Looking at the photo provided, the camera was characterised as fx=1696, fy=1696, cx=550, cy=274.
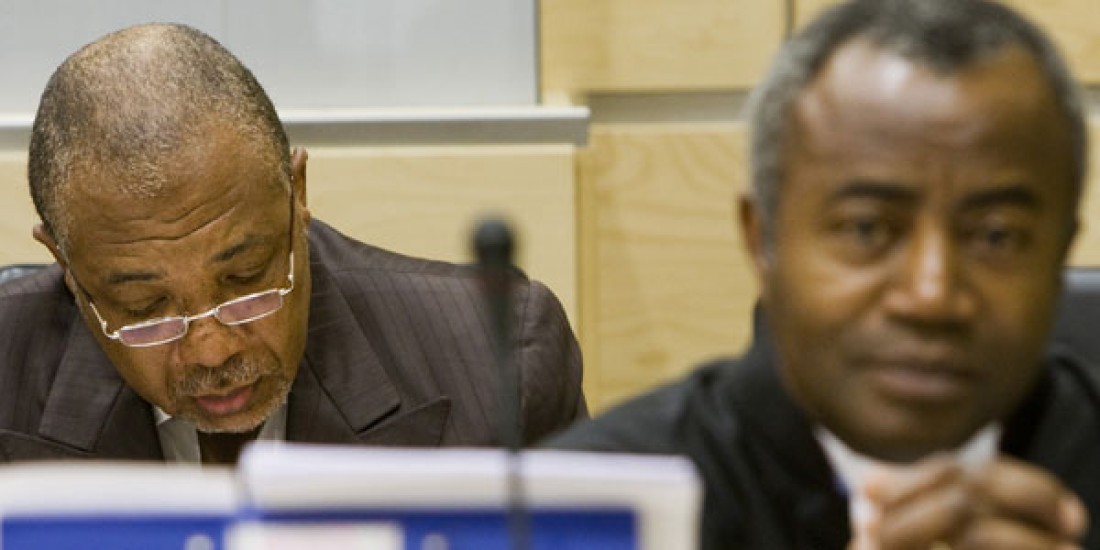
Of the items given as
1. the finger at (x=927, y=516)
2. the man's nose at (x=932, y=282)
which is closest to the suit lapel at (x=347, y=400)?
the man's nose at (x=932, y=282)

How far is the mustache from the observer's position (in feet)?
5.50

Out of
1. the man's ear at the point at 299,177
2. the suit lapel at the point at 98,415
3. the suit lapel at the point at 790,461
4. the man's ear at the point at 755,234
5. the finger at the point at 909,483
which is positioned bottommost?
the suit lapel at the point at 98,415

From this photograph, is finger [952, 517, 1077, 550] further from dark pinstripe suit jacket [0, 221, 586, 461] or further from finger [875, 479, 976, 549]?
dark pinstripe suit jacket [0, 221, 586, 461]

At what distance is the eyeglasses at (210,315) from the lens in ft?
5.41

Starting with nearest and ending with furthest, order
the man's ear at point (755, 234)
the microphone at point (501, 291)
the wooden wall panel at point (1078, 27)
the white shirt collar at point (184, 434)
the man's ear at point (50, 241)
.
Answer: the microphone at point (501, 291) → the man's ear at point (755, 234) → the man's ear at point (50, 241) → the white shirt collar at point (184, 434) → the wooden wall panel at point (1078, 27)

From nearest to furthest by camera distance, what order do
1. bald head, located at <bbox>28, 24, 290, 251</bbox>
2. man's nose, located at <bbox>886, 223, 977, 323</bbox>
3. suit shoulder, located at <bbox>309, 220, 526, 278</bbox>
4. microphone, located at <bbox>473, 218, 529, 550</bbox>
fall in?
microphone, located at <bbox>473, 218, 529, 550</bbox>, man's nose, located at <bbox>886, 223, 977, 323</bbox>, bald head, located at <bbox>28, 24, 290, 251</bbox>, suit shoulder, located at <bbox>309, 220, 526, 278</bbox>

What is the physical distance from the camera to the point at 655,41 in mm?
2572

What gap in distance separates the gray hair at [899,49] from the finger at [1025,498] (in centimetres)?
26

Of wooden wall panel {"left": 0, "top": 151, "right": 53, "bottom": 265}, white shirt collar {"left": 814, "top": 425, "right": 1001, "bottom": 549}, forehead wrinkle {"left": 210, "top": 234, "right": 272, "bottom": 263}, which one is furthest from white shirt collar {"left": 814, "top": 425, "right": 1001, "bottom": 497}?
wooden wall panel {"left": 0, "top": 151, "right": 53, "bottom": 265}

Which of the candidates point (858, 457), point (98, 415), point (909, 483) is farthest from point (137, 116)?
point (909, 483)

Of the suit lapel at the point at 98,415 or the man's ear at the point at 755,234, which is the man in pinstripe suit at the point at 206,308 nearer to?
the suit lapel at the point at 98,415

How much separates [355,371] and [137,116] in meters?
0.40

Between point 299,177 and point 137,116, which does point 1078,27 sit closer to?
point 299,177

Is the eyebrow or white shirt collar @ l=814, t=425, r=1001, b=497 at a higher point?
the eyebrow
